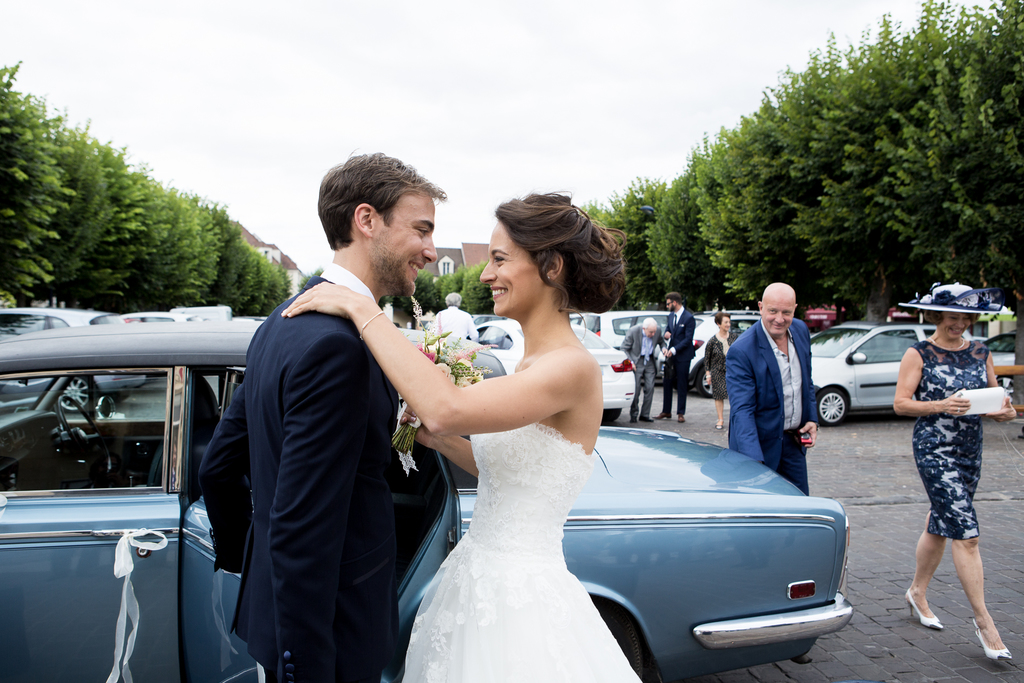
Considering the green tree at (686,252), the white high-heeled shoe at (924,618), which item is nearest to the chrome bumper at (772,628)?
the white high-heeled shoe at (924,618)

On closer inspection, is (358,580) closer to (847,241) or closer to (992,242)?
(992,242)

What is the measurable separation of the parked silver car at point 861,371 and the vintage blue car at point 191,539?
9297 mm

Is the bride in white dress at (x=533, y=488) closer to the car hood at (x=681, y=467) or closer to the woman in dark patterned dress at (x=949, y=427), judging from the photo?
the car hood at (x=681, y=467)

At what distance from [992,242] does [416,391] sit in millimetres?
13277

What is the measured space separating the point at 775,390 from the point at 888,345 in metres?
8.99

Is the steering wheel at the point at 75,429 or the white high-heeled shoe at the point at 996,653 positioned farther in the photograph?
the white high-heeled shoe at the point at 996,653

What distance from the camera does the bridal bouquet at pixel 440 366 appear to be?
2051 millimetres

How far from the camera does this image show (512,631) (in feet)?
6.37

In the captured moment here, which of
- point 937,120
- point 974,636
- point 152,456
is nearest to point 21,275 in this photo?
point 152,456

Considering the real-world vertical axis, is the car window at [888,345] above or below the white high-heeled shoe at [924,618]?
above

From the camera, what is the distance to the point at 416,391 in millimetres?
1602

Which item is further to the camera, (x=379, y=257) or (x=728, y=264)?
(x=728, y=264)

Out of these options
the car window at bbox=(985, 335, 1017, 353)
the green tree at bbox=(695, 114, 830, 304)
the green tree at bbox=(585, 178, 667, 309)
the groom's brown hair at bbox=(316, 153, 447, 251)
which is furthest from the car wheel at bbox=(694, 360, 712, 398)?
the green tree at bbox=(585, 178, 667, 309)

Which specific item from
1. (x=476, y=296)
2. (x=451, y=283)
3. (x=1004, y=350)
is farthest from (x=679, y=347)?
(x=451, y=283)
